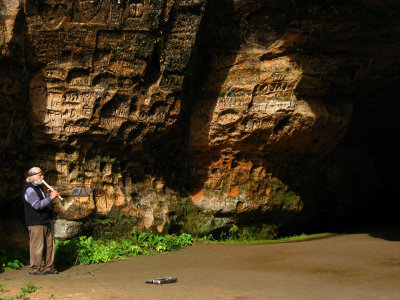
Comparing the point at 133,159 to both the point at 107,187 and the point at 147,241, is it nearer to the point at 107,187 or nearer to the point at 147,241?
the point at 107,187

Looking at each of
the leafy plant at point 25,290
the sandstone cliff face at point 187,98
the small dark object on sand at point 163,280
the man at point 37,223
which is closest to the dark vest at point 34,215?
the man at point 37,223

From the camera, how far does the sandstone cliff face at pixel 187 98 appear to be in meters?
7.27

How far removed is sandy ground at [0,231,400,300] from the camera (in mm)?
4418

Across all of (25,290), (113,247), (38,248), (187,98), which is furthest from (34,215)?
(187,98)

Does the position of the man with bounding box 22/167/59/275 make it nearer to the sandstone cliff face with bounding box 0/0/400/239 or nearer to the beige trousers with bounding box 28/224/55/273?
the beige trousers with bounding box 28/224/55/273

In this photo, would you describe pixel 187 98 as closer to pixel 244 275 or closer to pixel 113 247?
pixel 113 247

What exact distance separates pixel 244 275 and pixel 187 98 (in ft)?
13.9

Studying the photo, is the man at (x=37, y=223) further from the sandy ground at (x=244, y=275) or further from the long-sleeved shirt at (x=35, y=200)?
the sandy ground at (x=244, y=275)

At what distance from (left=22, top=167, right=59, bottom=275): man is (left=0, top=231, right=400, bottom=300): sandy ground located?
0.72 feet

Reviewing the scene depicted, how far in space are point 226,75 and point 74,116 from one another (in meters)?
3.33

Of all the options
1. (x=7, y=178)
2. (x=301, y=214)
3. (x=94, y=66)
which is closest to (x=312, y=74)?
(x=301, y=214)

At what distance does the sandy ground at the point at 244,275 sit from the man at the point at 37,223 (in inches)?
8.6

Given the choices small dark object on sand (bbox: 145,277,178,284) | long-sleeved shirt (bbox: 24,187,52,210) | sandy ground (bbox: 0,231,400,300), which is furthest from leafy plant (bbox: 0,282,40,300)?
small dark object on sand (bbox: 145,277,178,284)

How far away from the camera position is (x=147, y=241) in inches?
307
